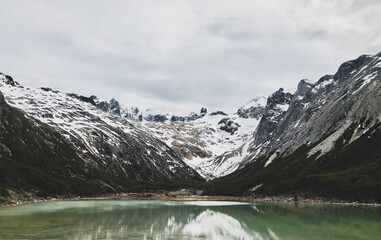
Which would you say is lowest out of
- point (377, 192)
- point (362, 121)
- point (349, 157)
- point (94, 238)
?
point (94, 238)

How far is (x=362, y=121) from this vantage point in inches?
7692

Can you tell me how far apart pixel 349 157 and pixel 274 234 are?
13115 centimetres

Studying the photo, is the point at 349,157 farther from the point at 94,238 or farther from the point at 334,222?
the point at 94,238

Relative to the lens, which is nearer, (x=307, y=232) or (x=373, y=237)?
(x=373, y=237)

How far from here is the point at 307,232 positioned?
54.6 meters

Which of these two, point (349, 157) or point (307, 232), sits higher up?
point (349, 157)

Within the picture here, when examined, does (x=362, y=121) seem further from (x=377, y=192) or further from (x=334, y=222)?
(x=334, y=222)

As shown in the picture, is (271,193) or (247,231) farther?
(271,193)

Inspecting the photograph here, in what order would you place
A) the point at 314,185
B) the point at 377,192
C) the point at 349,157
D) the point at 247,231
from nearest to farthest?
1. the point at 247,231
2. the point at 377,192
3. the point at 314,185
4. the point at 349,157

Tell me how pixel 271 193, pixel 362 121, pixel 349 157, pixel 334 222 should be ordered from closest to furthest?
pixel 334 222 < pixel 349 157 < pixel 271 193 < pixel 362 121

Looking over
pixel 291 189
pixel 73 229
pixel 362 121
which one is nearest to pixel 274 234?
pixel 73 229

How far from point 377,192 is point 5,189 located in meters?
130

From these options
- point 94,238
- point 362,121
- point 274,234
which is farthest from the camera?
point 362,121

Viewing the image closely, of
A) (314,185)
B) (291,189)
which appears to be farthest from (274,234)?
(291,189)
